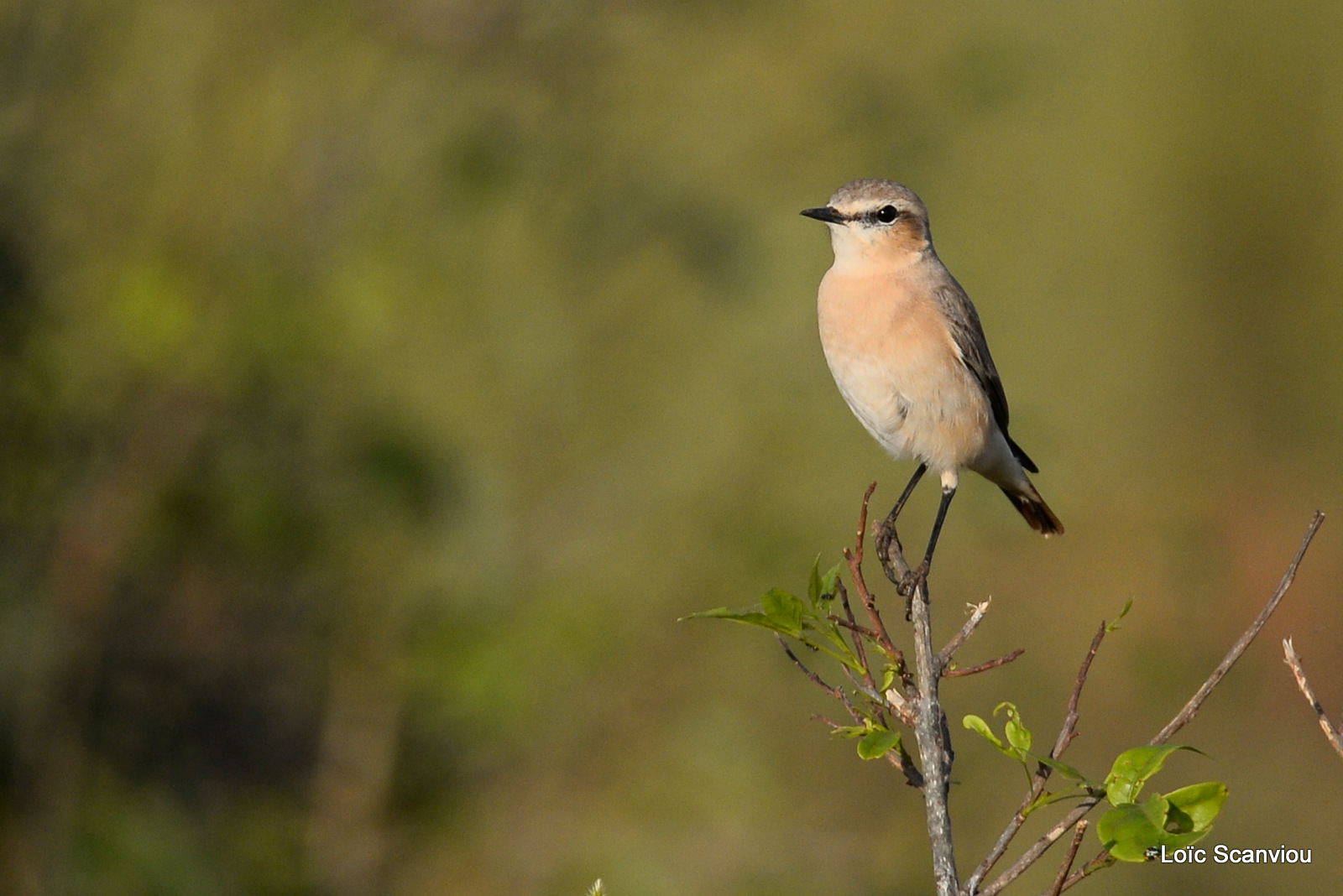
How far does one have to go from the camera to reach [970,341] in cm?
412

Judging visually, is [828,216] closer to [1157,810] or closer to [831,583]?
[831,583]

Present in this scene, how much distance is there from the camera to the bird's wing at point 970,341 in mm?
4094

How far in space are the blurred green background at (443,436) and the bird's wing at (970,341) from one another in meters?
0.61

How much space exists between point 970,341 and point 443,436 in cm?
234

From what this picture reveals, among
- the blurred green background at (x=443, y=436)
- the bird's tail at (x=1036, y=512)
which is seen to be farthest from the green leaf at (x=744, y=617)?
the blurred green background at (x=443, y=436)

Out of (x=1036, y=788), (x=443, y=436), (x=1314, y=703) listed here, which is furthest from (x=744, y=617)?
(x=443, y=436)

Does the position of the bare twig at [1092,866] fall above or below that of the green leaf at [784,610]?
below

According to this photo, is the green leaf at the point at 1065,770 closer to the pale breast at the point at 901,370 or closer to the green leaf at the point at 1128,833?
the green leaf at the point at 1128,833

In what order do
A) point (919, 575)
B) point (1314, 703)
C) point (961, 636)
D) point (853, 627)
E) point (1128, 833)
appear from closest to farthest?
point (1128, 833)
point (1314, 703)
point (853, 627)
point (961, 636)
point (919, 575)

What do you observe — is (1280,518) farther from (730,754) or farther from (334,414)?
(334,414)

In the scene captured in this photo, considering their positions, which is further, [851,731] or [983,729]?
[851,731]

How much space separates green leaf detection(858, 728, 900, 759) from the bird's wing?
248 centimetres

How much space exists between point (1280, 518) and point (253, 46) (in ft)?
28.1

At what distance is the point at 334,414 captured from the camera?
5258mm
